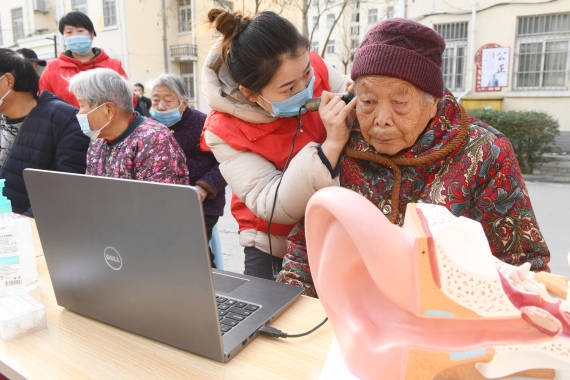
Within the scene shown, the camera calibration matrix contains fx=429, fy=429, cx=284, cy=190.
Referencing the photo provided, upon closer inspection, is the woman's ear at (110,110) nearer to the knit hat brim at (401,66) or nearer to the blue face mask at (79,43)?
the knit hat brim at (401,66)

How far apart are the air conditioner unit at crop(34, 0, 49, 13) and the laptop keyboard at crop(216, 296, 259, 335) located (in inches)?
693

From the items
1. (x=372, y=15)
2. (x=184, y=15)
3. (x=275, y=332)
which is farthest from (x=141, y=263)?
(x=184, y=15)

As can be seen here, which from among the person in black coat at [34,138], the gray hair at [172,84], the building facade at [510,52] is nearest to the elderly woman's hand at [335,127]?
the person in black coat at [34,138]

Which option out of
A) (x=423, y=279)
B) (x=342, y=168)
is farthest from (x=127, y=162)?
(x=423, y=279)

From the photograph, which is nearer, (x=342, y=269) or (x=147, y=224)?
(x=342, y=269)

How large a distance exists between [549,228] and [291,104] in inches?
148

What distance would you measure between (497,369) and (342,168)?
751 mm

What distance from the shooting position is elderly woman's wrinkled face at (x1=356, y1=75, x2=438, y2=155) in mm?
1075

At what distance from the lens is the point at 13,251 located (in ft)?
3.67

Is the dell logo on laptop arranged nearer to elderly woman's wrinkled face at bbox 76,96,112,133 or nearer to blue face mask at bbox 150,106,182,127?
elderly woman's wrinkled face at bbox 76,96,112,133

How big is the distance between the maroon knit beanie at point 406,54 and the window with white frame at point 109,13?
14853 millimetres

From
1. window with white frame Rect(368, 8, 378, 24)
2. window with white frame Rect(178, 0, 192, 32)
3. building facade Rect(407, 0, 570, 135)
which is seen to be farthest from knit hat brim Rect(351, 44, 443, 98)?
window with white frame Rect(178, 0, 192, 32)

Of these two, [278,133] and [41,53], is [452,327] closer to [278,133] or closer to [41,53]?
[278,133]

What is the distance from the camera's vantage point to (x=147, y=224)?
77 centimetres
